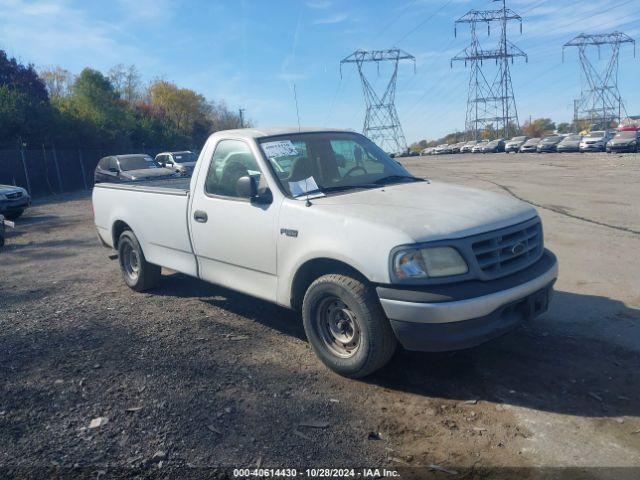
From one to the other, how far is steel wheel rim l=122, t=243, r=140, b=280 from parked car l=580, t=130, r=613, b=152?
44399mm

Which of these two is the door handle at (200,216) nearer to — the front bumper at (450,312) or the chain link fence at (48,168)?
the front bumper at (450,312)

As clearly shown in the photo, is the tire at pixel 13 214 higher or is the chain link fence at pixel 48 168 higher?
the chain link fence at pixel 48 168

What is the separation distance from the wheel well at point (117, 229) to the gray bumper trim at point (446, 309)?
4.42m

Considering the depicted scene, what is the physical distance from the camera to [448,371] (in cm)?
429

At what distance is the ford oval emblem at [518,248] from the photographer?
4.04m

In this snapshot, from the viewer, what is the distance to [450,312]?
3.58m

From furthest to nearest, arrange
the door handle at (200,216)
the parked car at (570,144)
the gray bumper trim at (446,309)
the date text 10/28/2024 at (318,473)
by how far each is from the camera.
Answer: the parked car at (570,144), the door handle at (200,216), the gray bumper trim at (446,309), the date text 10/28/2024 at (318,473)

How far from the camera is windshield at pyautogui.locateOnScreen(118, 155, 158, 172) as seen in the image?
21.2 metres

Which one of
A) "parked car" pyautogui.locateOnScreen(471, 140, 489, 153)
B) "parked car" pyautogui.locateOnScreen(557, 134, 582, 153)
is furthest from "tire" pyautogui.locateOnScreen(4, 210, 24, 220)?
"parked car" pyautogui.locateOnScreen(471, 140, 489, 153)

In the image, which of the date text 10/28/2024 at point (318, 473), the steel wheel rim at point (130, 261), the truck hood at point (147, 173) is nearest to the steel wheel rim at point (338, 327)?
the date text 10/28/2024 at point (318, 473)

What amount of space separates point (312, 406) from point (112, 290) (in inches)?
165

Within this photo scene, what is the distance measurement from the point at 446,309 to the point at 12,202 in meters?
15.3

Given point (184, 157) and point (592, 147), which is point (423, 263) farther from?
point (592, 147)

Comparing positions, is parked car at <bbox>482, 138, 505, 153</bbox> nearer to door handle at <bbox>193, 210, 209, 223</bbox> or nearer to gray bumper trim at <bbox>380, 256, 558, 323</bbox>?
door handle at <bbox>193, 210, 209, 223</bbox>
